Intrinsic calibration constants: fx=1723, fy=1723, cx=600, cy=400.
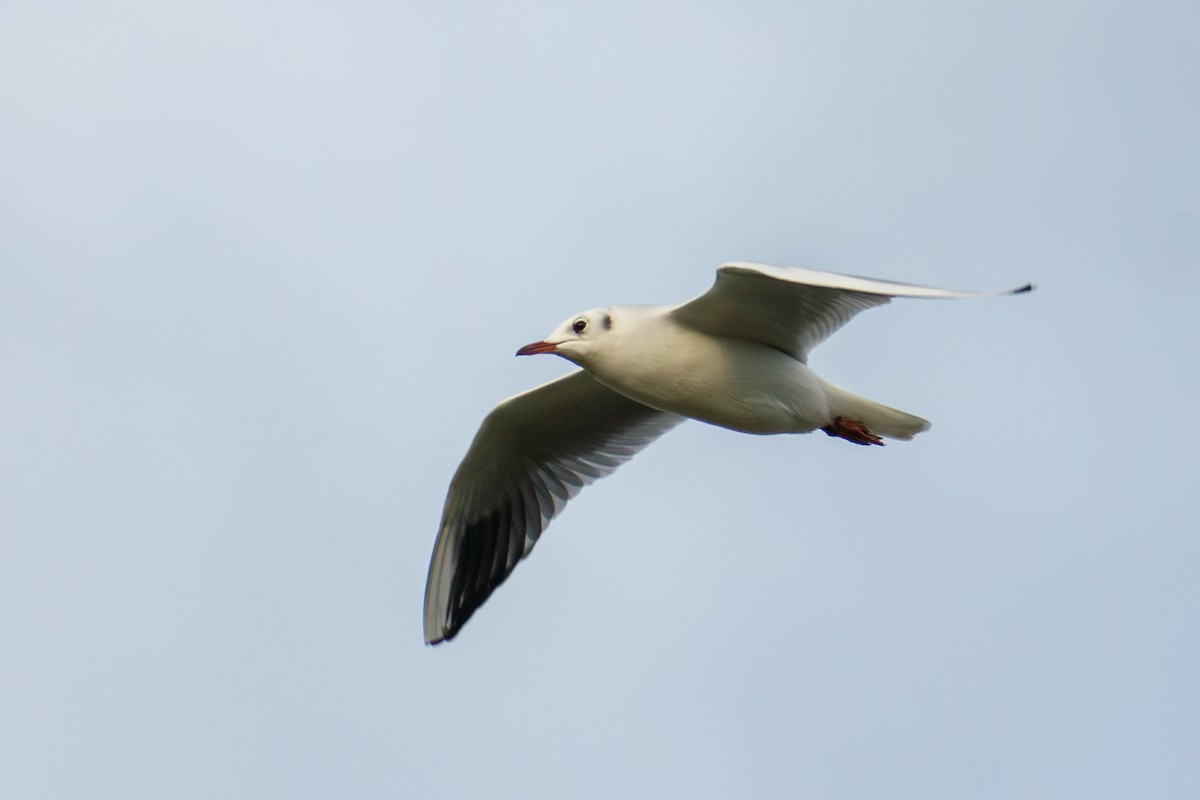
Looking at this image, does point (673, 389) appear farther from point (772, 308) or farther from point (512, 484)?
point (512, 484)

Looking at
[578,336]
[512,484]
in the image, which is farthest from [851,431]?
[512,484]

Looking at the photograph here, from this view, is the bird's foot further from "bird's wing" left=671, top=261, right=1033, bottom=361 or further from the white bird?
"bird's wing" left=671, top=261, right=1033, bottom=361

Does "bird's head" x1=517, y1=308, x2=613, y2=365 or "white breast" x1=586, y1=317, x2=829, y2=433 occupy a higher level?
"bird's head" x1=517, y1=308, x2=613, y2=365

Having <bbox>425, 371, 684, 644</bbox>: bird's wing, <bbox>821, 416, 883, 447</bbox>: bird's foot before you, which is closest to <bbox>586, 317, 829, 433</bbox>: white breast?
<bbox>821, 416, 883, 447</bbox>: bird's foot

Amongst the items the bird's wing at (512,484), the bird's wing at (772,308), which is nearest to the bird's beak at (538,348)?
the bird's wing at (772,308)

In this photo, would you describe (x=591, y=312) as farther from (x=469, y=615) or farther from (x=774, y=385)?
(x=469, y=615)
